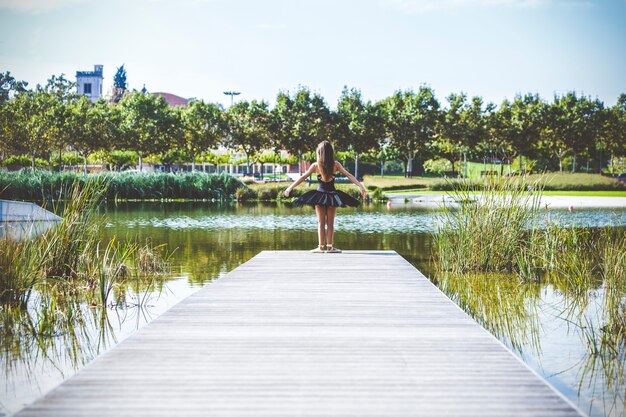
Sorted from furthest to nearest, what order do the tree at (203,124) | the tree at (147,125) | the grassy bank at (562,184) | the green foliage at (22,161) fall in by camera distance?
1. the green foliage at (22,161)
2. the tree at (203,124)
3. the tree at (147,125)
4. the grassy bank at (562,184)

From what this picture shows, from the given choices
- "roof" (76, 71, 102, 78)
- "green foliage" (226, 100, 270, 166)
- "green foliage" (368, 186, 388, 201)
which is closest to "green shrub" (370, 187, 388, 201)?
"green foliage" (368, 186, 388, 201)

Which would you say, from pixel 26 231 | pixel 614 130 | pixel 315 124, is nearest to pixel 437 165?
pixel 614 130

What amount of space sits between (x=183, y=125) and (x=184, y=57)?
14.5 meters

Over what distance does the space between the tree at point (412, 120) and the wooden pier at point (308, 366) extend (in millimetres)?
41277

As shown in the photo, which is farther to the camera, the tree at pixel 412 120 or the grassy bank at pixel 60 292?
the tree at pixel 412 120

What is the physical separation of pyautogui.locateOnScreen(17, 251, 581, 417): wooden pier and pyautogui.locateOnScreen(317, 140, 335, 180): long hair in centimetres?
300

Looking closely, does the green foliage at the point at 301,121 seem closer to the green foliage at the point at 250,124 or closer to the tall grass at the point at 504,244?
the green foliage at the point at 250,124

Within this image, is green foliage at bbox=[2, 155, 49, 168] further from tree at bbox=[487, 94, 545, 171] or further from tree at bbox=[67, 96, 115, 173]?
tree at bbox=[487, 94, 545, 171]

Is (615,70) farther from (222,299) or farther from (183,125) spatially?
(222,299)

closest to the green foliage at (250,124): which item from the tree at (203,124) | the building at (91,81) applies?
the tree at (203,124)

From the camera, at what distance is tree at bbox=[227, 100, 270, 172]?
44875 mm

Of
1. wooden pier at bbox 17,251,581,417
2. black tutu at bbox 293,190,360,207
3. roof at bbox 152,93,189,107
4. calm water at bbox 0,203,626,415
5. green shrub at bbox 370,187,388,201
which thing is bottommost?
calm water at bbox 0,203,626,415

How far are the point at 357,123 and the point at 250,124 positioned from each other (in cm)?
759

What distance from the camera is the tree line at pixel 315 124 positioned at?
44344mm
